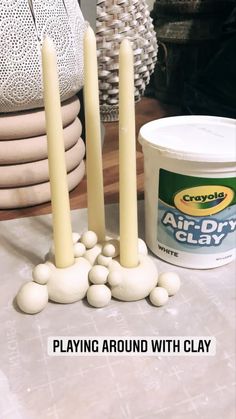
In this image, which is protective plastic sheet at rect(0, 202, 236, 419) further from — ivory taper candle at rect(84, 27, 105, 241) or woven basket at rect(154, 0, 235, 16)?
woven basket at rect(154, 0, 235, 16)

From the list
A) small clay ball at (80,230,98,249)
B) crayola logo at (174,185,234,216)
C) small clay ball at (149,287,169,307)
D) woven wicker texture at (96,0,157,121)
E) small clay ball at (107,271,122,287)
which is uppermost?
woven wicker texture at (96,0,157,121)

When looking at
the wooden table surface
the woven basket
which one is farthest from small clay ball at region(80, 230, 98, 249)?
the woven basket

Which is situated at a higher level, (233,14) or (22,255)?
(233,14)

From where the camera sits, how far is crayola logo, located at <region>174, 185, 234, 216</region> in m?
0.34

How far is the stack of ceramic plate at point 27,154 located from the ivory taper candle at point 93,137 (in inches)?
4.9

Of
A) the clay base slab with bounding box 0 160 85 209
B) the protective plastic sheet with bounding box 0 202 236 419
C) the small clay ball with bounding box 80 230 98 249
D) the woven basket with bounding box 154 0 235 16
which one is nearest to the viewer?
the protective plastic sheet with bounding box 0 202 236 419

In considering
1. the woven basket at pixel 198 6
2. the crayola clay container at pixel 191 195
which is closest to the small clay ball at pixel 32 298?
the crayola clay container at pixel 191 195

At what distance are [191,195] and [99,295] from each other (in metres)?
0.11

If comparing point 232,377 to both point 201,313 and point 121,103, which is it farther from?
point 121,103

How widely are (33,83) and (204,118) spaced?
18cm

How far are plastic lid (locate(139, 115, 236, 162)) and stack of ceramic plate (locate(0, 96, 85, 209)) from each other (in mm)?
121

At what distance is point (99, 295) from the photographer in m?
0.33

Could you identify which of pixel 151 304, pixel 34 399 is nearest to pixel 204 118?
pixel 151 304

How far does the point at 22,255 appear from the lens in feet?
1.32
